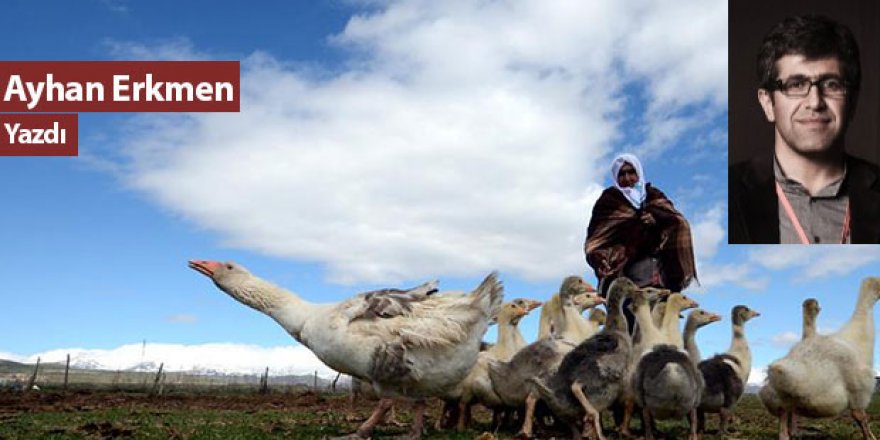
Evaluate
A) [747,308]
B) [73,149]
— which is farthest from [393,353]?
[73,149]

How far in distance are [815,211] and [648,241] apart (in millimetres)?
5276

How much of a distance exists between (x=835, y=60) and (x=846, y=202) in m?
2.84

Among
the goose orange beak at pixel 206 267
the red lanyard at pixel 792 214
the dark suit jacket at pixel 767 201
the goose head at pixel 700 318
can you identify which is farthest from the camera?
the red lanyard at pixel 792 214

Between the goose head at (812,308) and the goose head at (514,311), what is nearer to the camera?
the goose head at (812,308)

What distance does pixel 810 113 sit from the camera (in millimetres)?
15266

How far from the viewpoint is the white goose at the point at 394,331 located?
8453 mm

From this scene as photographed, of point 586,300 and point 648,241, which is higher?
point 648,241

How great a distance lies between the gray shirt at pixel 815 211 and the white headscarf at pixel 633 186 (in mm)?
4624

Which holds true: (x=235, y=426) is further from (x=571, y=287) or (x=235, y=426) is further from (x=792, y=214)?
(x=792, y=214)

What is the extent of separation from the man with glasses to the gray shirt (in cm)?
2

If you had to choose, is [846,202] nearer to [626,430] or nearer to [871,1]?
[871,1]

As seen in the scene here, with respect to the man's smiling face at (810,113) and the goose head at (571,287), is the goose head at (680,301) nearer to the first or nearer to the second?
the goose head at (571,287)

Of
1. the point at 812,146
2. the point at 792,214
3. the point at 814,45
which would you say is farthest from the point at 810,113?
the point at 792,214

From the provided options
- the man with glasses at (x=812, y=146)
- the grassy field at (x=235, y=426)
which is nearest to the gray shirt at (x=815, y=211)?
the man with glasses at (x=812, y=146)
